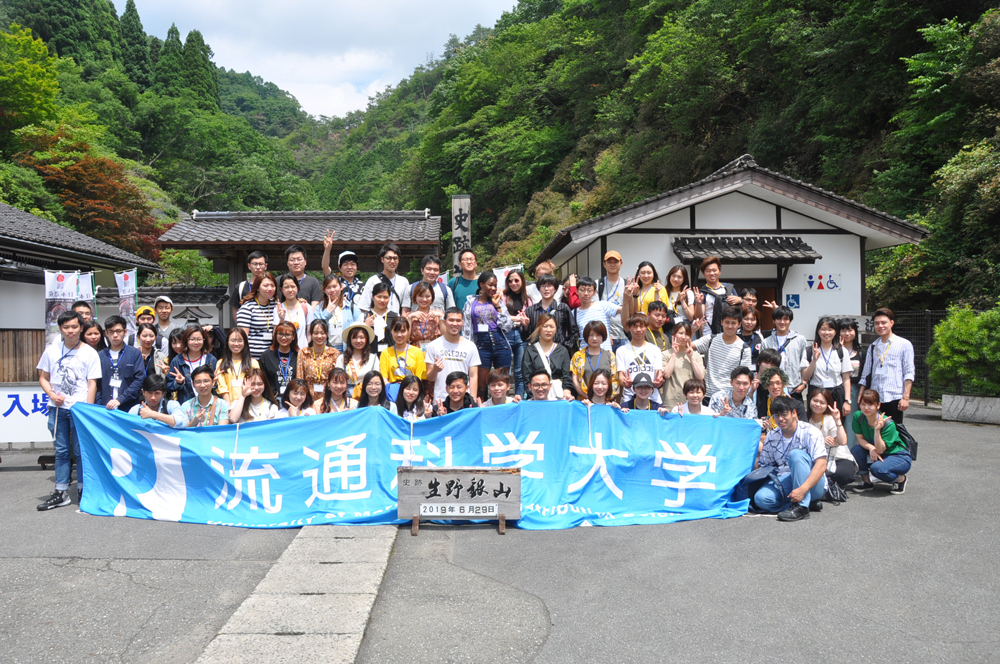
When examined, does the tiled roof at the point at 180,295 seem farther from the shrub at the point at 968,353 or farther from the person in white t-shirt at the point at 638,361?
the shrub at the point at 968,353

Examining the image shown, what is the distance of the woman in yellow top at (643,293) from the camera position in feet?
24.0

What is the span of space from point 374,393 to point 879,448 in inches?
194

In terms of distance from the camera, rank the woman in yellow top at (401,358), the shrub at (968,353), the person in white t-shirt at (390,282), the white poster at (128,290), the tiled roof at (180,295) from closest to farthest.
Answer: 1. the woman in yellow top at (401,358)
2. the person in white t-shirt at (390,282)
3. the shrub at (968,353)
4. the white poster at (128,290)
5. the tiled roof at (180,295)

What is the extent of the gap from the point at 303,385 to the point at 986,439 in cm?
926

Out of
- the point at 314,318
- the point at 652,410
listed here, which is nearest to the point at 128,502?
the point at 314,318

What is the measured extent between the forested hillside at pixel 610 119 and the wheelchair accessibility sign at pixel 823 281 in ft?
7.98

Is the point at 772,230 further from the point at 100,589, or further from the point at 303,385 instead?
the point at 100,589

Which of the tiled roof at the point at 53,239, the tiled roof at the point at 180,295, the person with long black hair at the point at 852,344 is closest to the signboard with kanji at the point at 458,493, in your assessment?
the person with long black hair at the point at 852,344

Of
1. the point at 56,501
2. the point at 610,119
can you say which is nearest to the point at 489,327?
the point at 56,501

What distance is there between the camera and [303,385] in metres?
6.21

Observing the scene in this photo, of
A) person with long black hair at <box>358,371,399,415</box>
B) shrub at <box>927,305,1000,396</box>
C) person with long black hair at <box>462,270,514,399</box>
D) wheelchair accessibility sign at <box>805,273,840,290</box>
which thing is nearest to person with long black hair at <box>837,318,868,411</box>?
person with long black hair at <box>462,270,514,399</box>

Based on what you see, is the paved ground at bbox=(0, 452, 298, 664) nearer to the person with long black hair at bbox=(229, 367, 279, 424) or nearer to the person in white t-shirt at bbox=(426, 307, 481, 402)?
the person with long black hair at bbox=(229, 367, 279, 424)

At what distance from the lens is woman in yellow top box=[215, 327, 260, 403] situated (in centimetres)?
627

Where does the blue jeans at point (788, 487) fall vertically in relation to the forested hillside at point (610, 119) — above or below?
below
